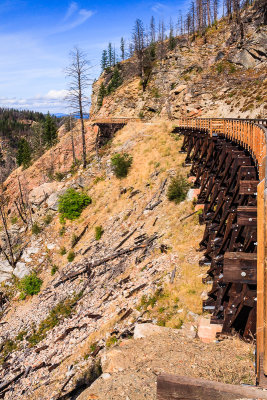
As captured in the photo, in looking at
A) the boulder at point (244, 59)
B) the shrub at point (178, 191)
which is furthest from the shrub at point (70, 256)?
the boulder at point (244, 59)

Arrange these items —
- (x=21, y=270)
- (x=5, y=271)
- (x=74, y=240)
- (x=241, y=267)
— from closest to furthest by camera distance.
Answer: (x=241, y=267) → (x=74, y=240) → (x=21, y=270) → (x=5, y=271)

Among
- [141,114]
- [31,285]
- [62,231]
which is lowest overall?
[31,285]

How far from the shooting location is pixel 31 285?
20.2m

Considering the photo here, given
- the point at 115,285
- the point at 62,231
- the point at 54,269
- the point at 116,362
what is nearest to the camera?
the point at 116,362

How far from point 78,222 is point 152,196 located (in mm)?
7345

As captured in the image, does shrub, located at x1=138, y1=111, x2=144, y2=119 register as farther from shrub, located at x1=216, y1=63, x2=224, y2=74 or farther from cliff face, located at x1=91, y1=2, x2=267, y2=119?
shrub, located at x1=216, y1=63, x2=224, y2=74

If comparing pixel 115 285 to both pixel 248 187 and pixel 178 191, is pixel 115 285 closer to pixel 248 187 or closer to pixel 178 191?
pixel 178 191

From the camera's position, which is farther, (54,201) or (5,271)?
(54,201)

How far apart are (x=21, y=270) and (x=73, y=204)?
6958 mm

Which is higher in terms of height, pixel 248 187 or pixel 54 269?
pixel 248 187

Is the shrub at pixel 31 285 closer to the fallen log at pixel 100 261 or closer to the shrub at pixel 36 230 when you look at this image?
the fallen log at pixel 100 261

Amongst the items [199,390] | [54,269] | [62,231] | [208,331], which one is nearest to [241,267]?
[199,390]

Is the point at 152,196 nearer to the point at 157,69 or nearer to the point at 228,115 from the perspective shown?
the point at 228,115

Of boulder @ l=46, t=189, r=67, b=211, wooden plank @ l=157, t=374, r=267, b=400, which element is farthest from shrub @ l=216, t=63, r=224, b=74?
wooden plank @ l=157, t=374, r=267, b=400
